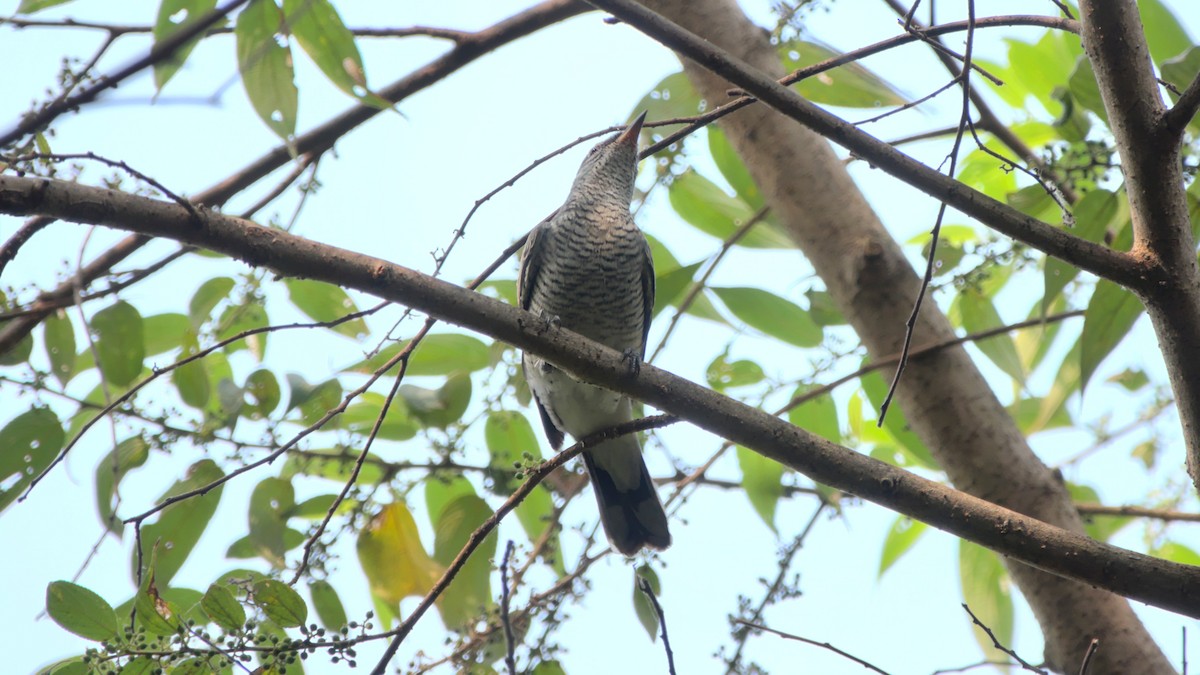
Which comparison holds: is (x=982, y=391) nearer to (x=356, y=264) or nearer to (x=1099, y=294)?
(x=1099, y=294)

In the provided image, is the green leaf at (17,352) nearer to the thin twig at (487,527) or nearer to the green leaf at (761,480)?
the thin twig at (487,527)

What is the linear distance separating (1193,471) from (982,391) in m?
0.83

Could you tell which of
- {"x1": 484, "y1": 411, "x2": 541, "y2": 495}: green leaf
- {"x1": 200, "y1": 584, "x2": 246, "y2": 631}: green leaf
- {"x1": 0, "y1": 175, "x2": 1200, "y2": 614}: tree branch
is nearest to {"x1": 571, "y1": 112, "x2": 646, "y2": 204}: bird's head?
{"x1": 484, "y1": 411, "x2": 541, "y2": 495}: green leaf

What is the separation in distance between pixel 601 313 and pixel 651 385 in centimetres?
175

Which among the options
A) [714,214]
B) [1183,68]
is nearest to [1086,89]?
[1183,68]

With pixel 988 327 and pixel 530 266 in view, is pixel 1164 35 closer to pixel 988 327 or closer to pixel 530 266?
pixel 988 327

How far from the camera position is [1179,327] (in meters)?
1.97

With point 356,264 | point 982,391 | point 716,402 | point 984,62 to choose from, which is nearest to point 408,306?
point 356,264

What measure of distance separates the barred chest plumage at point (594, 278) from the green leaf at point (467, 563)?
107 centimetres

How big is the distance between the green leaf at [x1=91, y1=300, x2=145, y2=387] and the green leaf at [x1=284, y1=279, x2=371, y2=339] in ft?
1.93

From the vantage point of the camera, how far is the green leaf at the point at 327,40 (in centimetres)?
236

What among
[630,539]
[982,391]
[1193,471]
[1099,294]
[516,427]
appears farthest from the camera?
[630,539]

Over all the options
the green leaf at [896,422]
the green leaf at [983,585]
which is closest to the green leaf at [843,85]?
the green leaf at [896,422]

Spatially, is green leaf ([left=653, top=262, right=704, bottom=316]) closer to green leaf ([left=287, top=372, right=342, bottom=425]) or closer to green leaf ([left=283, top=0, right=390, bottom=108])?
green leaf ([left=287, top=372, right=342, bottom=425])
